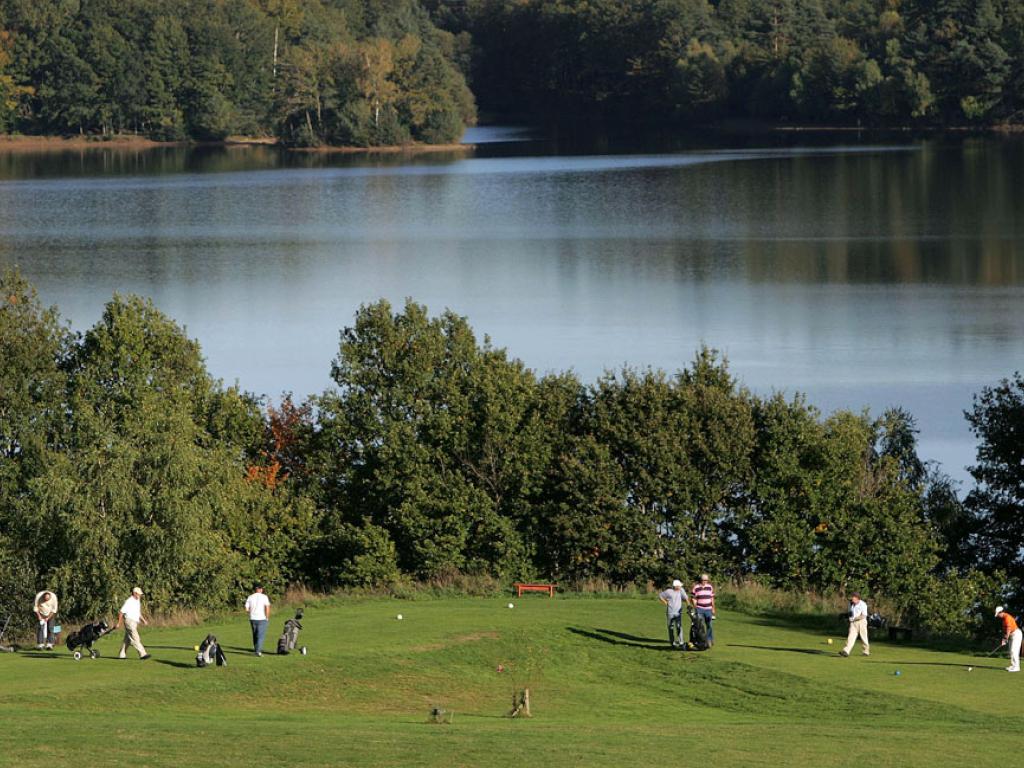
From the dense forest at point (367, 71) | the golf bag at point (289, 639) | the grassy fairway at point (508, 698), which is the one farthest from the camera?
the dense forest at point (367, 71)

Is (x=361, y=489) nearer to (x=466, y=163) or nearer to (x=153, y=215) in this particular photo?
(x=153, y=215)

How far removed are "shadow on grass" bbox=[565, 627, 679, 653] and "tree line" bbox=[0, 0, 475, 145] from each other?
148 meters

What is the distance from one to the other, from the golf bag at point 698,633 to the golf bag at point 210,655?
7.45 meters

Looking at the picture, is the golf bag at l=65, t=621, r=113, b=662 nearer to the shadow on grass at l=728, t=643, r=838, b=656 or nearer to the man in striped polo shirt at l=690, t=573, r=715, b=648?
the man in striped polo shirt at l=690, t=573, r=715, b=648

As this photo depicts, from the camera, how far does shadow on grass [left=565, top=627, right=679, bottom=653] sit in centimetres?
2869

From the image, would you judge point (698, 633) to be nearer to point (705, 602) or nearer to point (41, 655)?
point (705, 602)

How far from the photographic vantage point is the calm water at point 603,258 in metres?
62.5

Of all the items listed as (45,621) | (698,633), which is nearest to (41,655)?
(45,621)

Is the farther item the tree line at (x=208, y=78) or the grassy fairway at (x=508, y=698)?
the tree line at (x=208, y=78)

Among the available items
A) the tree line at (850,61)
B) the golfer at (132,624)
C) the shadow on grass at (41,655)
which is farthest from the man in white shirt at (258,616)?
the tree line at (850,61)

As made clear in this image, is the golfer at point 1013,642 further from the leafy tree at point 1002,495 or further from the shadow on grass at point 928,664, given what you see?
the leafy tree at point 1002,495

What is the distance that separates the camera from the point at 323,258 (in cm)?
9331

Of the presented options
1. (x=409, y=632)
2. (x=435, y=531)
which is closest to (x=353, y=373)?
(x=435, y=531)

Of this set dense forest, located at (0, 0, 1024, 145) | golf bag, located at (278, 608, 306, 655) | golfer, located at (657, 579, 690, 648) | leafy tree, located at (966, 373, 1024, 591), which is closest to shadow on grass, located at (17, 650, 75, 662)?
golf bag, located at (278, 608, 306, 655)
